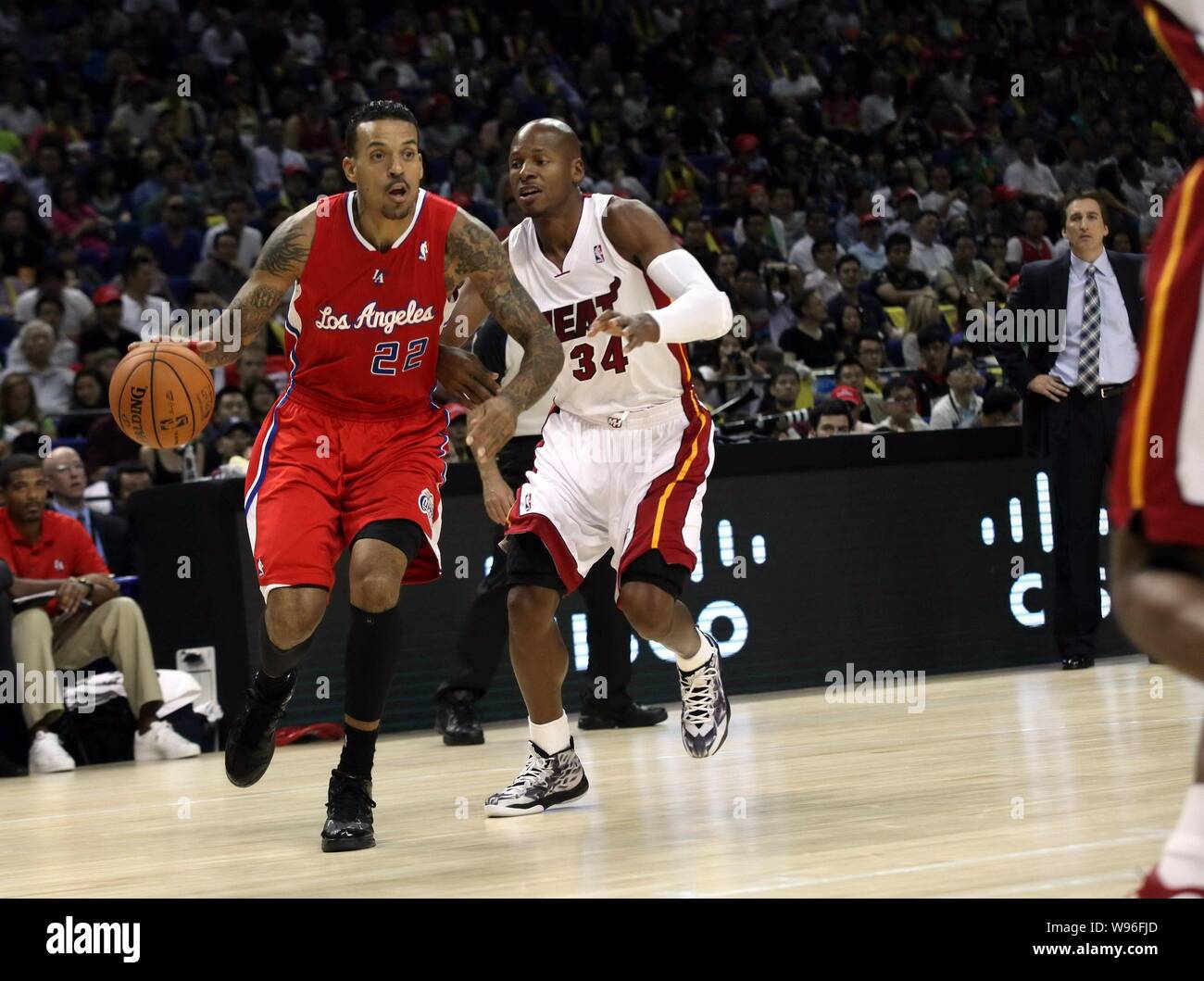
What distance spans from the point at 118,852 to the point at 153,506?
3.53 m

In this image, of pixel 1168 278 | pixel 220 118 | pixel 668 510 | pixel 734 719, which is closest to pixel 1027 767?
pixel 668 510

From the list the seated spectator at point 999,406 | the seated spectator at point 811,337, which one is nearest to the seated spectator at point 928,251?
the seated spectator at point 811,337

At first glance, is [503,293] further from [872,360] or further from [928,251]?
[928,251]

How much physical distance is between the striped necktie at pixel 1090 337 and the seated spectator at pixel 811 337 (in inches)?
152

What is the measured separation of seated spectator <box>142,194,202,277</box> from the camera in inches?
488

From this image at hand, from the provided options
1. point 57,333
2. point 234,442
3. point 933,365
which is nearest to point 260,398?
point 234,442

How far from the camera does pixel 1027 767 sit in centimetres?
536

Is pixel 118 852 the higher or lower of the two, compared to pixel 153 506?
lower

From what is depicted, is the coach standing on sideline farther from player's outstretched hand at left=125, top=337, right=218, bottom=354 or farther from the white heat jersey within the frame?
player's outstretched hand at left=125, top=337, right=218, bottom=354

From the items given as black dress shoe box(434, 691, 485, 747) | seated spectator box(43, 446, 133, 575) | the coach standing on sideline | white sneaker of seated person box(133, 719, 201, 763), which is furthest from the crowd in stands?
black dress shoe box(434, 691, 485, 747)

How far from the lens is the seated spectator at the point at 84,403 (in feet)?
→ 34.0

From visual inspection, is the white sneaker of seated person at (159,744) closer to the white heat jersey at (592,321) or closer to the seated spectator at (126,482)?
the seated spectator at (126,482)

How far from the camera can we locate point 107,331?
11000mm

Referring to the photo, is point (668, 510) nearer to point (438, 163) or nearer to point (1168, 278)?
point (1168, 278)
